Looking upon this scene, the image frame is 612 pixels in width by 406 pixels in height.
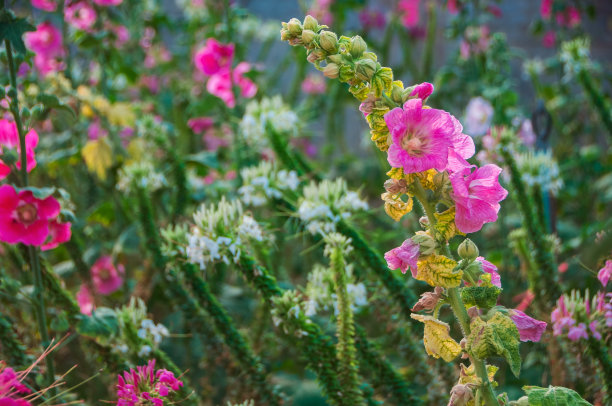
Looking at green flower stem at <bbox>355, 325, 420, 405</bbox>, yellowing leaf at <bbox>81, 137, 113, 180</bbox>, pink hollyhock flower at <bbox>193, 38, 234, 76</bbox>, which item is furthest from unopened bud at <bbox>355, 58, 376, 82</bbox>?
pink hollyhock flower at <bbox>193, 38, 234, 76</bbox>

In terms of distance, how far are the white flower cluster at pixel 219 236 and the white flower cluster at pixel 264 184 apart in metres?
0.15

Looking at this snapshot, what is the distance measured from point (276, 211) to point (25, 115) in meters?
0.46

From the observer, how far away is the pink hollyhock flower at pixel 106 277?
1.53 m

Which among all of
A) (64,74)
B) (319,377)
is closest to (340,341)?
(319,377)

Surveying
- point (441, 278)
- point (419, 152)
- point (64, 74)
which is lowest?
point (441, 278)

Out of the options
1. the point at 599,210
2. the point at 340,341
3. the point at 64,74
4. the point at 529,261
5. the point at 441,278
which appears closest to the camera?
the point at 441,278

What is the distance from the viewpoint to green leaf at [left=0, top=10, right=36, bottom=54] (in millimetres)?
835

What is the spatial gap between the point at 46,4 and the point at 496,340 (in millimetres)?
1788

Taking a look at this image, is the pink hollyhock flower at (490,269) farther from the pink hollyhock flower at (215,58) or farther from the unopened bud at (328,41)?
the pink hollyhock flower at (215,58)

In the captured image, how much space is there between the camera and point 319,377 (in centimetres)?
83

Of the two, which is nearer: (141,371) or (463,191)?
(463,191)

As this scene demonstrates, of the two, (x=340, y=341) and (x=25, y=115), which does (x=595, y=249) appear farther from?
(x=25, y=115)

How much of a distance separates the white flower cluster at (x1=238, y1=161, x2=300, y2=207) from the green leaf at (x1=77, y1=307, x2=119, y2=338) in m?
0.30

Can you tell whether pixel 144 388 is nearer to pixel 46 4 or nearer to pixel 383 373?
pixel 383 373
